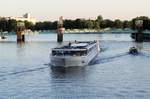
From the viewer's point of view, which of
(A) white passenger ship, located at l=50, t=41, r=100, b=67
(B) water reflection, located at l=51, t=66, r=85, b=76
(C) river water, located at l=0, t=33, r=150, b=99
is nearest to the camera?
(C) river water, located at l=0, t=33, r=150, b=99

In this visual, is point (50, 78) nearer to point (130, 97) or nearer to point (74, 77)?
point (74, 77)

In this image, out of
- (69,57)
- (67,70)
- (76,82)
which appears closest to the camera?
(76,82)

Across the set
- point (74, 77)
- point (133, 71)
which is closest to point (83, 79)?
point (74, 77)

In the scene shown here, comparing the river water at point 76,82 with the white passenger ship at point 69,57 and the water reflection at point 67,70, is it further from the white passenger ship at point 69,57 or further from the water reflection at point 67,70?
the white passenger ship at point 69,57

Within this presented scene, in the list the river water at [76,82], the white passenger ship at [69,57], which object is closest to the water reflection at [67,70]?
the river water at [76,82]

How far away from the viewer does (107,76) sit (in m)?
62.6

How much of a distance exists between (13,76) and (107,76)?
10210 millimetres

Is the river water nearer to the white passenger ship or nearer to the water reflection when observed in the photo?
the water reflection

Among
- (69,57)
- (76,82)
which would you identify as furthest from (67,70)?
(76,82)

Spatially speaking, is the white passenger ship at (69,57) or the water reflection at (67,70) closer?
the water reflection at (67,70)

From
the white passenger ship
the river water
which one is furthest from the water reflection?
the white passenger ship

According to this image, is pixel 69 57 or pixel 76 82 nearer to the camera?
pixel 76 82

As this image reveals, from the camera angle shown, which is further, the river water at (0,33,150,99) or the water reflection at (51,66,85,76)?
the water reflection at (51,66,85,76)

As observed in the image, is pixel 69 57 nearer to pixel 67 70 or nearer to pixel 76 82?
pixel 67 70
